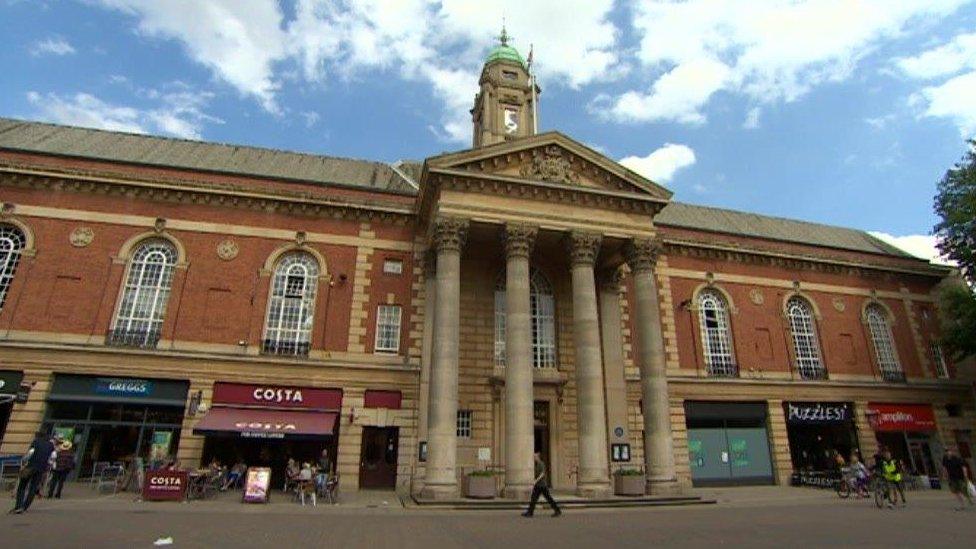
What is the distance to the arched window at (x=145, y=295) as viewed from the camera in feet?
66.7

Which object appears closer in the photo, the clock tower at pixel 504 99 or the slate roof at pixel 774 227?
the clock tower at pixel 504 99

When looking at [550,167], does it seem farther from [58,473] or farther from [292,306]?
[58,473]

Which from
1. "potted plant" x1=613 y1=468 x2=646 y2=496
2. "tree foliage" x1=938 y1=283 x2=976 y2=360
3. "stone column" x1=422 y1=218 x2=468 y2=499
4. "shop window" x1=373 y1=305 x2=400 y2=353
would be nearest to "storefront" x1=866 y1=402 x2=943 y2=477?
"tree foliage" x1=938 y1=283 x2=976 y2=360

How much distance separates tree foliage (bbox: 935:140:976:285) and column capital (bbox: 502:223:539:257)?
2287 cm

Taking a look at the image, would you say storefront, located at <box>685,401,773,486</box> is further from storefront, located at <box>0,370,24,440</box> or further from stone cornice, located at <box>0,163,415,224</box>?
storefront, located at <box>0,370,24,440</box>

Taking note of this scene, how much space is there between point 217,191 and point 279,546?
55.1ft

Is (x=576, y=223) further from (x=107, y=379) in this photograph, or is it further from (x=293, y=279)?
(x=107, y=379)

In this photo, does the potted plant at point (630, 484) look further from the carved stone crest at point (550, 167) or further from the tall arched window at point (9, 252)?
the tall arched window at point (9, 252)

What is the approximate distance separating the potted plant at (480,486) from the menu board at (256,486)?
6.13m

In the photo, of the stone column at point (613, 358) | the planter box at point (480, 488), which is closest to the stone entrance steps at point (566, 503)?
the planter box at point (480, 488)

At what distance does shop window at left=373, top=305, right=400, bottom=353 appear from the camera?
22141 mm

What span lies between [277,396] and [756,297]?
23.6 metres

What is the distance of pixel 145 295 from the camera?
21.1 metres

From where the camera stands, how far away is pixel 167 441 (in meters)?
19.6
